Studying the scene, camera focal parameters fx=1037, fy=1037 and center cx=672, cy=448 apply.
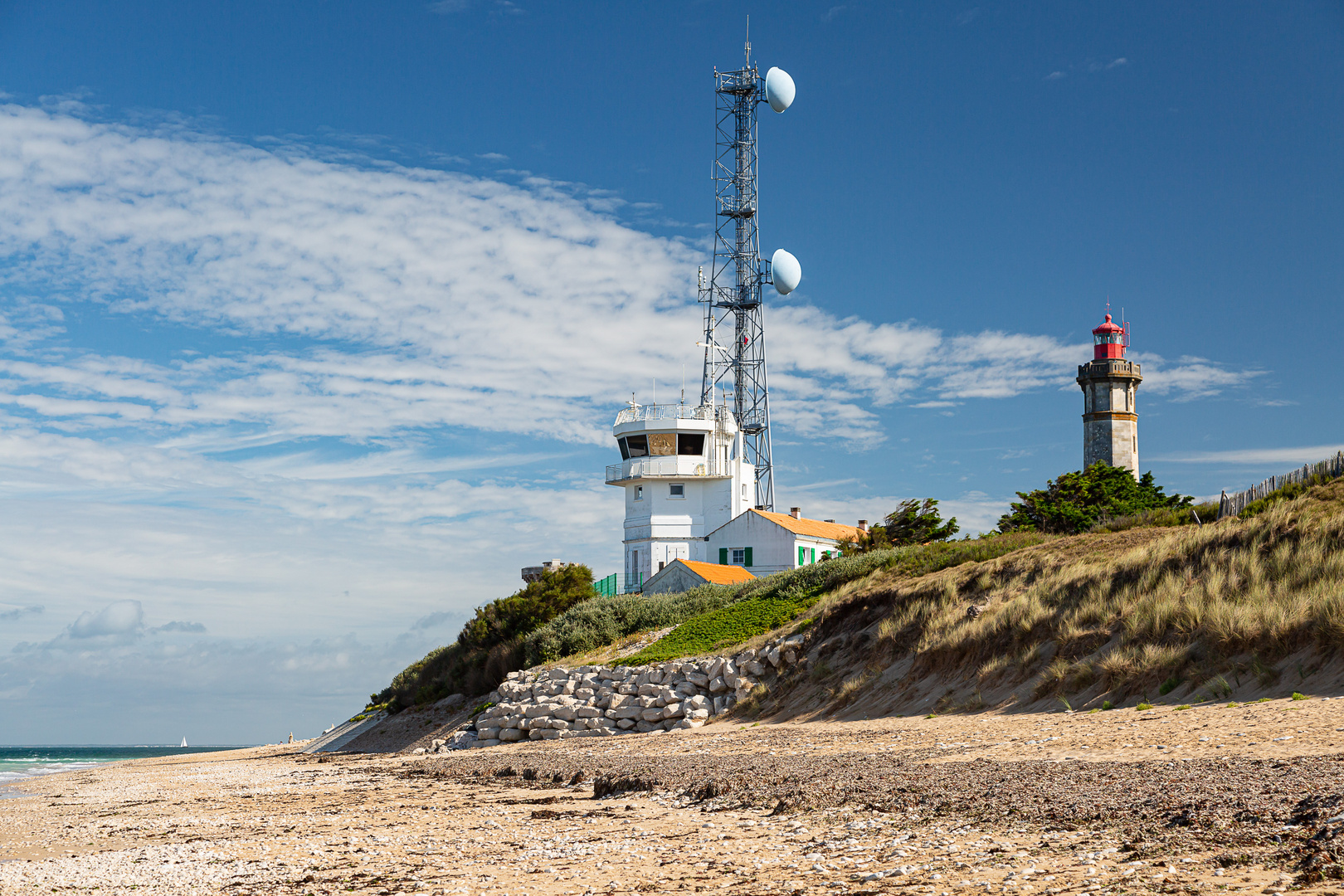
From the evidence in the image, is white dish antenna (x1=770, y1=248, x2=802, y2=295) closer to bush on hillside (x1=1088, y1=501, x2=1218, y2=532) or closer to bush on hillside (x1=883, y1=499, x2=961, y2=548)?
bush on hillside (x1=883, y1=499, x2=961, y2=548)

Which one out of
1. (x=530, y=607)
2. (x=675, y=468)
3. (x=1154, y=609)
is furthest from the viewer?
(x=675, y=468)

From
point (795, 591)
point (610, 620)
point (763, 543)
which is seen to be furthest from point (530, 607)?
point (763, 543)

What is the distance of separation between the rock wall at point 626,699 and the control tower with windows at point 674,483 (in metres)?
23.7

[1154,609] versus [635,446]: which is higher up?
[635,446]

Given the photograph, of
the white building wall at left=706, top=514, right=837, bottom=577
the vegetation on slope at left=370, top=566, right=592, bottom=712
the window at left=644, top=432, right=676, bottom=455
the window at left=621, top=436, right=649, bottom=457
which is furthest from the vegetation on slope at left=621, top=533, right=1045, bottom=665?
the window at left=621, top=436, right=649, bottom=457

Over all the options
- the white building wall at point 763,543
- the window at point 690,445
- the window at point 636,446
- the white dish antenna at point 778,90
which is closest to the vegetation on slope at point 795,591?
the white building wall at point 763,543

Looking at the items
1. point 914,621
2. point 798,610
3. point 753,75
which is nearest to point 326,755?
point 798,610

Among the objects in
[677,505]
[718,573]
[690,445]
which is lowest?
[718,573]

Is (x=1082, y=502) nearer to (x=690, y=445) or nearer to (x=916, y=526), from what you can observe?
(x=916, y=526)

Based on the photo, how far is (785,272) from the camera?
5325 centimetres

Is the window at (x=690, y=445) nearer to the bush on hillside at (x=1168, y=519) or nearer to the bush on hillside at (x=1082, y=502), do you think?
the bush on hillside at (x=1082, y=502)

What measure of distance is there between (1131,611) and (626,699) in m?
11.5

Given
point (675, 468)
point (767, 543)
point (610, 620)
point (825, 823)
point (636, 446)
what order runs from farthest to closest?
point (636, 446), point (675, 468), point (767, 543), point (610, 620), point (825, 823)

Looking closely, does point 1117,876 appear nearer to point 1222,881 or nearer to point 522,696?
point 1222,881
